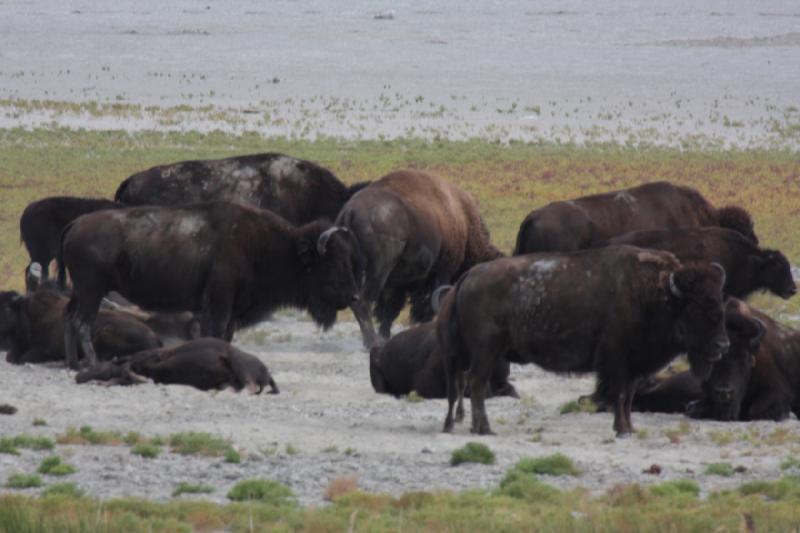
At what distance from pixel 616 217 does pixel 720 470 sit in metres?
8.51

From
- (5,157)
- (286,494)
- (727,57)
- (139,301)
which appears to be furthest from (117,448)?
(727,57)

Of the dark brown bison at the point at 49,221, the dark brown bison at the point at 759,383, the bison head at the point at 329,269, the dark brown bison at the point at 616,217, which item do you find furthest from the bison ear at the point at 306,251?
the dark brown bison at the point at 759,383

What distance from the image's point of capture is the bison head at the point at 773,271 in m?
18.0

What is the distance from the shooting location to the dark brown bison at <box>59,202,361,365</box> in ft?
53.6

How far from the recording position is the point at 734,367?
14.1 meters

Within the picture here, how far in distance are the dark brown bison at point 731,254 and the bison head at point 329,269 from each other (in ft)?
9.38

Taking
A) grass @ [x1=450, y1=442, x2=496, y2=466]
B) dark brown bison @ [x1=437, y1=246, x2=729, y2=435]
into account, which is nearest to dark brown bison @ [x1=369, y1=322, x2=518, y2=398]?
dark brown bison @ [x1=437, y1=246, x2=729, y2=435]

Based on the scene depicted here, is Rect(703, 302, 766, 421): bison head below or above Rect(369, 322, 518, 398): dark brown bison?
above

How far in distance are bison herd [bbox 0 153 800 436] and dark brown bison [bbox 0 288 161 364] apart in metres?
0.02

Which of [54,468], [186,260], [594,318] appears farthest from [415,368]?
[54,468]

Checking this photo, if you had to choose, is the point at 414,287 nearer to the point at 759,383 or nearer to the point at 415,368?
the point at 415,368

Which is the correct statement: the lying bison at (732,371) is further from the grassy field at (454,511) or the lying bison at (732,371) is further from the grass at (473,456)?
the grassy field at (454,511)

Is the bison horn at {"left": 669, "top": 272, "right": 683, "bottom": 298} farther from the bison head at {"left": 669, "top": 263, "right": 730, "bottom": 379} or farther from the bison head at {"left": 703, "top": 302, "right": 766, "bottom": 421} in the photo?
the bison head at {"left": 703, "top": 302, "right": 766, "bottom": 421}

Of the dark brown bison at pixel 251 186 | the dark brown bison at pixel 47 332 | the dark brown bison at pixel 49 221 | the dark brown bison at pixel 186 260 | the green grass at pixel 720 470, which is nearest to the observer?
the green grass at pixel 720 470
